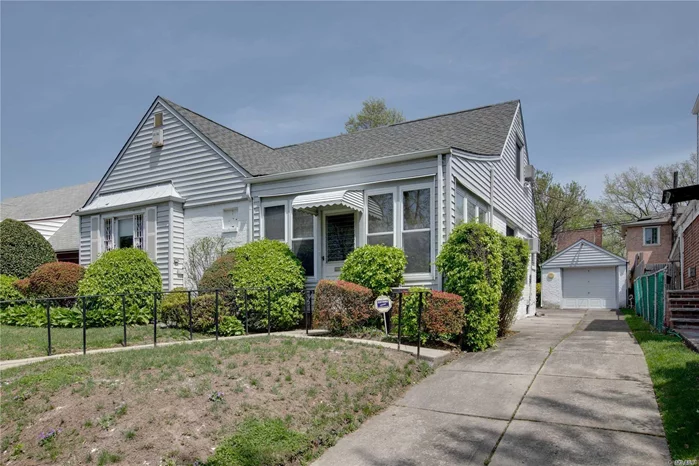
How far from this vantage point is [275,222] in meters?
11.3

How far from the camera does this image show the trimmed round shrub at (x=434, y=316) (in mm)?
7305

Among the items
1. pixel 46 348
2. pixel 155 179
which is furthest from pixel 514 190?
pixel 46 348

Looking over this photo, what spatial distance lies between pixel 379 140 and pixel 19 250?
1267 cm

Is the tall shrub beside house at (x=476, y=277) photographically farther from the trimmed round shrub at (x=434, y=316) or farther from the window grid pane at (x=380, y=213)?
the window grid pane at (x=380, y=213)

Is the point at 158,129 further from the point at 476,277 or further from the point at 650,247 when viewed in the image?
the point at 650,247

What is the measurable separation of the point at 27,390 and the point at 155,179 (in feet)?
31.8

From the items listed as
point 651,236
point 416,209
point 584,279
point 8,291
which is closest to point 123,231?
point 8,291

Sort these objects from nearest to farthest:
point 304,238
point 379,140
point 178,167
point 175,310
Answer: point 175,310 < point 304,238 < point 178,167 < point 379,140

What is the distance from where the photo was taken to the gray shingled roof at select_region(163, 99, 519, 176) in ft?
40.7

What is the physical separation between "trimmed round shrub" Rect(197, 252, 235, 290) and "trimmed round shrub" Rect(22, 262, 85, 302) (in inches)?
181

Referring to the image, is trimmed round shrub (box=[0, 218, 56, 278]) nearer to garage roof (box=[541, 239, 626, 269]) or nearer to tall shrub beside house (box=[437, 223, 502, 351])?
tall shrub beside house (box=[437, 223, 502, 351])

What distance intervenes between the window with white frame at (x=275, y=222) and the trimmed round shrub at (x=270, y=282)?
83cm

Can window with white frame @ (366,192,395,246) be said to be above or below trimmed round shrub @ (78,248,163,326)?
above

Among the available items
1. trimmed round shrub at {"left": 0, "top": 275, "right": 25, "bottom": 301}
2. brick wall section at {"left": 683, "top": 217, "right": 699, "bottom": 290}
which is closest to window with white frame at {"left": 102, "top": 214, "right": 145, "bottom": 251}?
trimmed round shrub at {"left": 0, "top": 275, "right": 25, "bottom": 301}
